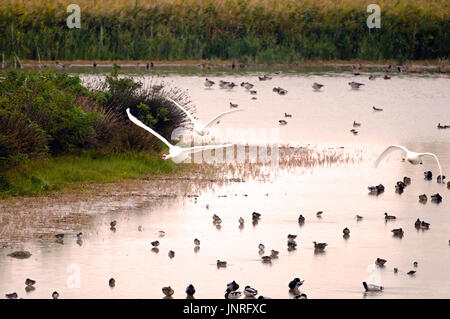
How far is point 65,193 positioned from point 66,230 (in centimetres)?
316

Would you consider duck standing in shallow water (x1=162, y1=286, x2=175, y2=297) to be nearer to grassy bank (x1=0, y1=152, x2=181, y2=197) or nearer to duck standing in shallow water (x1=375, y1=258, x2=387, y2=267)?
duck standing in shallow water (x1=375, y1=258, x2=387, y2=267)

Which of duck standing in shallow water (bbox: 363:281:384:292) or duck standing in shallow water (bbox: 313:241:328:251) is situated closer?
duck standing in shallow water (bbox: 363:281:384:292)

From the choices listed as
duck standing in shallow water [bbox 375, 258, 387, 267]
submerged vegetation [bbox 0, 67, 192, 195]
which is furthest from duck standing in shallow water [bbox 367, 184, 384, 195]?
duck standing in shallow water [bbox 375, 258, 387, 267]

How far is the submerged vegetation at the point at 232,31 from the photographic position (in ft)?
201

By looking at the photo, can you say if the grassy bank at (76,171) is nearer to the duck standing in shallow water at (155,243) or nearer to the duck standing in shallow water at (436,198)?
the duck standing in shallow water at (155,243)

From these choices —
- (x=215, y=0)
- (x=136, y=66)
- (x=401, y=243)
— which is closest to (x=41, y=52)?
(x=136, y=66)

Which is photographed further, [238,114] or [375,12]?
[375,12]

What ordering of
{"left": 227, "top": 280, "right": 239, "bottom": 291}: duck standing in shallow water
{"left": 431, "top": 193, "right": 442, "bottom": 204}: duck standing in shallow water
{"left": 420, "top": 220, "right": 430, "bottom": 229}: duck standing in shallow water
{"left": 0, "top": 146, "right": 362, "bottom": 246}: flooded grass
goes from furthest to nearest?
{"left": 431, "top": 193, "right": 442, "bottom": 204}: duck standing in shallow water
{"left": 420, "top": 220, "right": 430, "bottom": 229}: duck standing in shallow water
{"left": 0, "top": 146, "right": 362, "bottom": 246}: flooded grass
{"left": 227, "top": 280, "right": 239, "bottom": 291}: duck standing in shallow water

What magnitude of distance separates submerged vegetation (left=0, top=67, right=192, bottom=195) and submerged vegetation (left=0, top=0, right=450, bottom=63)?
33.9 m

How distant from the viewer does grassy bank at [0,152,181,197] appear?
2080cm

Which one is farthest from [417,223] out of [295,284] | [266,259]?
[295,284]

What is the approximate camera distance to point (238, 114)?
42.2 m

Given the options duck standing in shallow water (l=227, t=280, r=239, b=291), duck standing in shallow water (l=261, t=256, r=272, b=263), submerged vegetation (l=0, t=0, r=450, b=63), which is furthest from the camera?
submerged vegetation (l=0, t=0, r=450, b=63)

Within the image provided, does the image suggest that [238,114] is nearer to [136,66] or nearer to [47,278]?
[136,66]
